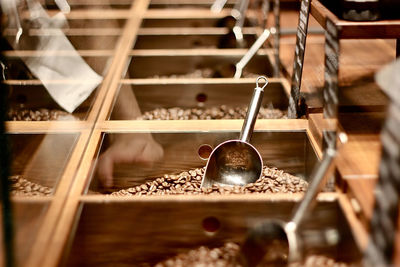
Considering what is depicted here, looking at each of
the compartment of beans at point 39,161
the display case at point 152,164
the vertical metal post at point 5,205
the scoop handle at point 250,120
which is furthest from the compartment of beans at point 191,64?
the vertical metal post at point 5,205

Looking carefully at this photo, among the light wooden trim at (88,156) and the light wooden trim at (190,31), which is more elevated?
the light wooden trim at (88,156)

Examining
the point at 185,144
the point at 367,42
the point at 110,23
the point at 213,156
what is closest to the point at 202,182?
the point at 213,156

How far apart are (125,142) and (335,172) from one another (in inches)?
26.9

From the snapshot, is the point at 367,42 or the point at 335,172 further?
the point at 367,42

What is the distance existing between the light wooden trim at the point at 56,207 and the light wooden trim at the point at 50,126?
46 millimetres

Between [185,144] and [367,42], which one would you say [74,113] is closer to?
[185,144]

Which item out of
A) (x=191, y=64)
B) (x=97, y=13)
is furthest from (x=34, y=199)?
(x=97, y=13)

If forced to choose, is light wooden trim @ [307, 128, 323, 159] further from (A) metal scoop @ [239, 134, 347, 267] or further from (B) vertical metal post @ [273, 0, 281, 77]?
(B) vertical metal post @ [273, 0, 281, 77]

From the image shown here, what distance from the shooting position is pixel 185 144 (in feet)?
5.17

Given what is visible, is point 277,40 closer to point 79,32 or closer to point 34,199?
point 79,32

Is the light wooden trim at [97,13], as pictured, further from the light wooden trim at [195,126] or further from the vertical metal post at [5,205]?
the vertical metal post at [5,205]

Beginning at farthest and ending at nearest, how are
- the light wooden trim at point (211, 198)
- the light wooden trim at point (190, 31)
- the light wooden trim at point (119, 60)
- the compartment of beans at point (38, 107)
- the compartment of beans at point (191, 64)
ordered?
the light wooden trim at point (190, 31), the compartment of beans at point (191, 64), the light wooden trim at point (119, 60), the compartment of beans at point (38, 107), the light wooden trim at point (211, 198)

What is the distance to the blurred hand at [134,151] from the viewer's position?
1529mm

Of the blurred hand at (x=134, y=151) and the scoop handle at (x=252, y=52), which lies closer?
the blurred hand at (x=134, y=151)
